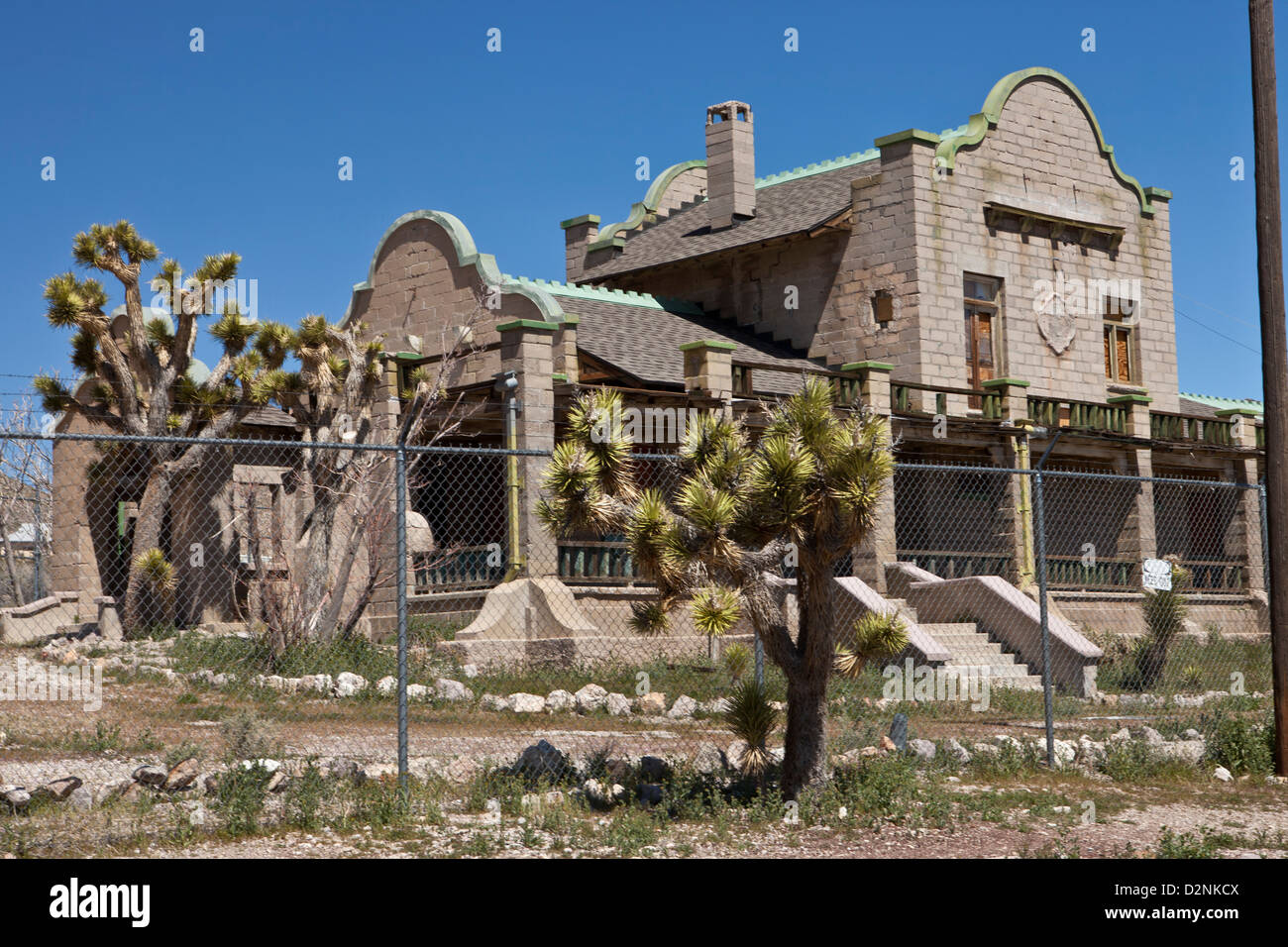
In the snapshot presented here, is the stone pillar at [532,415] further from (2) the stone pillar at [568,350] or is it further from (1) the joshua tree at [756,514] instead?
(1) the joshua tree at [756,514]

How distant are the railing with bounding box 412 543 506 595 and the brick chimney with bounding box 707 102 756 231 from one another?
1090 cm

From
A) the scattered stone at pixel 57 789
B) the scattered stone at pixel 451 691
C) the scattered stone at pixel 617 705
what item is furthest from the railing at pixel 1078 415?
the scattered stone at pixel 57 789

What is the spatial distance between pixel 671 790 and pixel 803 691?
3.85 feet

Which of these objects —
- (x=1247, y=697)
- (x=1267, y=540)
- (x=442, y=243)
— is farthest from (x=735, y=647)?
(x=442, y=243)

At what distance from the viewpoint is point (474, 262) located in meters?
23.0

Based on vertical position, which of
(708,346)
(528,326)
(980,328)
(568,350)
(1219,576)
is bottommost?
(1219,576)

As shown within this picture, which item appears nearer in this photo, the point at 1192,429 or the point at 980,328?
the point at 980,328

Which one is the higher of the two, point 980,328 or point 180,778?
point 980,328

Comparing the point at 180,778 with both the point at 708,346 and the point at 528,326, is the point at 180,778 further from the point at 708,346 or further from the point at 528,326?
the point at 708,346

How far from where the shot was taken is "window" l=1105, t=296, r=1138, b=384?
29.7m

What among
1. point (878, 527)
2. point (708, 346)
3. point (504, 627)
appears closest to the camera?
point (504, 627)

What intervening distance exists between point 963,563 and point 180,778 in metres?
18.3

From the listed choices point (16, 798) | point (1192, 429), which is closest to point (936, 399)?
point (1192, 429)

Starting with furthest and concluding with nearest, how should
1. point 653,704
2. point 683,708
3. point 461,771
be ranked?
point 653,704 → point 683,708 → point 461,771
